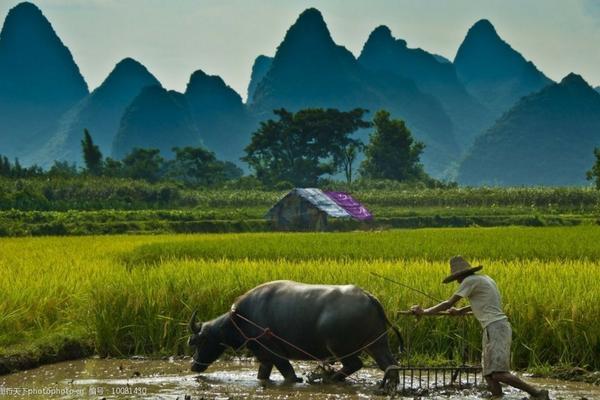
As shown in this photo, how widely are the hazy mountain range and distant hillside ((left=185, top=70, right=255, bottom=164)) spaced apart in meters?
0.18

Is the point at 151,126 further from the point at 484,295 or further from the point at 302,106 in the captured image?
the point at 484,295

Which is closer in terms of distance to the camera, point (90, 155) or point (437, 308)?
point (437, 308)

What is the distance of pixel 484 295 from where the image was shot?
Answer: 5.86 metres

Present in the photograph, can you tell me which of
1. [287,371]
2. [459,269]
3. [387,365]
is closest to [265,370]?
[287,371]

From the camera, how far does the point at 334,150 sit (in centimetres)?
5703

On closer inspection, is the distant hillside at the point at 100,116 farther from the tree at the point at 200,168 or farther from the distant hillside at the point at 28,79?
the tree at the point at 200,168

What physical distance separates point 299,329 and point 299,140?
5020cm

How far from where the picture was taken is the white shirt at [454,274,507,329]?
19.1 ft

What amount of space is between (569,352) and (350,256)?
7121mm

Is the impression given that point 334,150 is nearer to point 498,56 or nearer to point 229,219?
point 229,219

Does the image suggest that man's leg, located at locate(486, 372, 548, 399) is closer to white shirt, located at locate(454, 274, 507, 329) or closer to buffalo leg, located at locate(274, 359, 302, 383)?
white shirt, located at locate(454, 274, 507, 329)

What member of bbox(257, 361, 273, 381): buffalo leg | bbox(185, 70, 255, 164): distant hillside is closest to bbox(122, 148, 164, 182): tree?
bbox(257, 361, 273, 381): buffalo leg

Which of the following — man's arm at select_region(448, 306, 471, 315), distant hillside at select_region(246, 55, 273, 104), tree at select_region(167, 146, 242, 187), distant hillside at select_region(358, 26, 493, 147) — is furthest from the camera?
distant hillside at select_region(246, 55, 273, 104)

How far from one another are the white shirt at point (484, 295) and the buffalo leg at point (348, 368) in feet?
3.90
